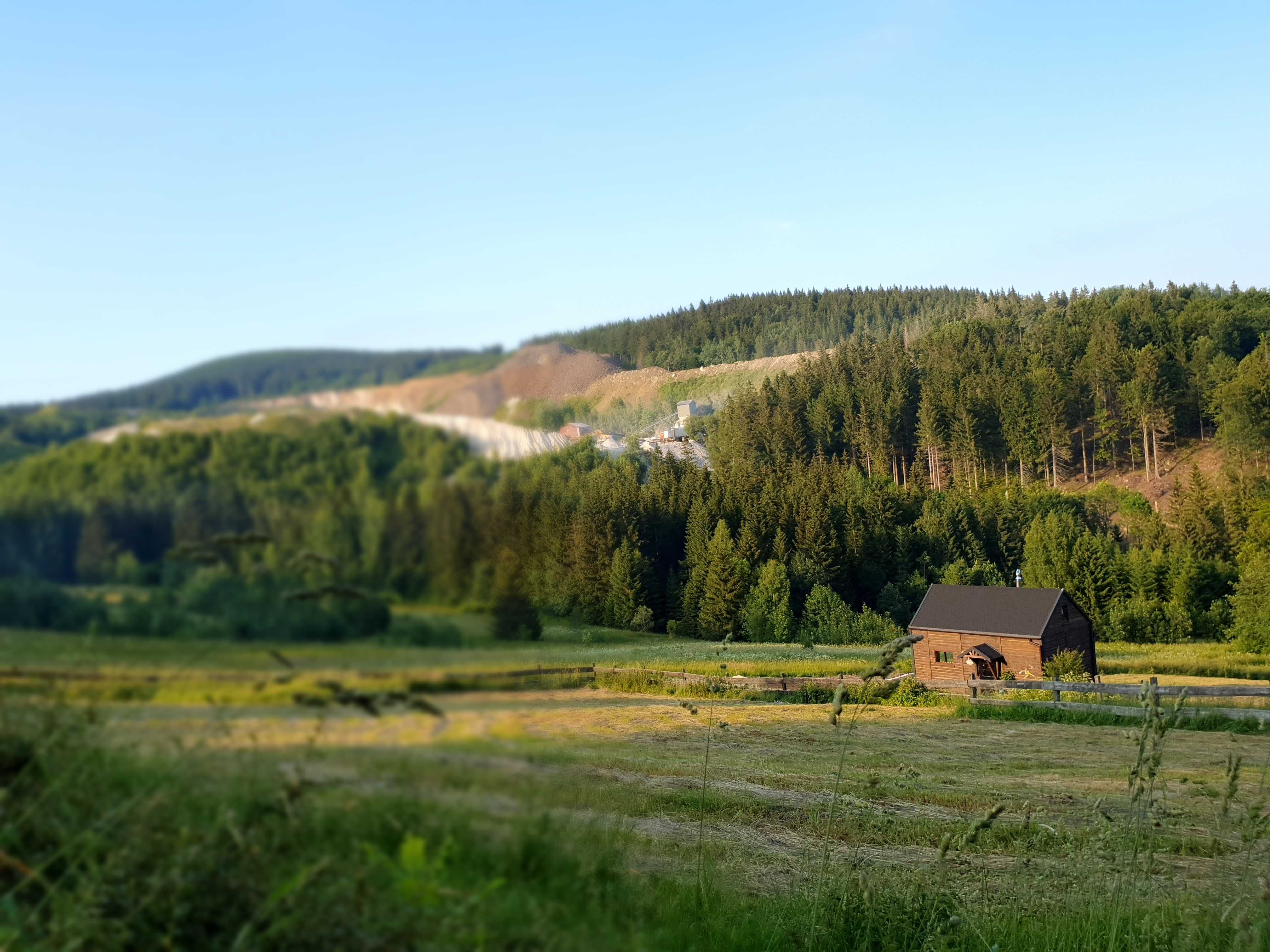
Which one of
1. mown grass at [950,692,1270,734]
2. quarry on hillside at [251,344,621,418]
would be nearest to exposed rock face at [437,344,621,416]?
quarry on hillside at [251,344,621,418]

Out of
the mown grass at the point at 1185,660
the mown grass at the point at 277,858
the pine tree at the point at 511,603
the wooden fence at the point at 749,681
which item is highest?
the pine tree at the point at 511,603

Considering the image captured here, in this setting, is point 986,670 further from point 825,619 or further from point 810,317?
point 810,317

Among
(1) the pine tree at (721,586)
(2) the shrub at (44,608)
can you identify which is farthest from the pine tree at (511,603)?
(1) the pine tree at (721,586)

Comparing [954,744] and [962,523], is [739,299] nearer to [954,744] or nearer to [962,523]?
[962,523]

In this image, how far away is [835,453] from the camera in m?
37.5

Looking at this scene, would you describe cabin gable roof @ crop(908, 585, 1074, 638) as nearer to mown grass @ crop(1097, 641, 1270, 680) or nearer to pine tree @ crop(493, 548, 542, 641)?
mown grass @ crop(1097, 641, 1270, 680)

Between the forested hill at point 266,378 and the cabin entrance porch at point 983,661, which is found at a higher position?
the forested hill at point 266,378

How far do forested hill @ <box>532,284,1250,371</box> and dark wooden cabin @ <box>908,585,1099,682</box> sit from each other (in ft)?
41.0

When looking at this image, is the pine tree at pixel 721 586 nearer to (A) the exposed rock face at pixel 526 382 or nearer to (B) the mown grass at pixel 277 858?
(A) the exposed rock face at pixel 526 382

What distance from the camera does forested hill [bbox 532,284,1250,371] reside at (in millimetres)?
36094

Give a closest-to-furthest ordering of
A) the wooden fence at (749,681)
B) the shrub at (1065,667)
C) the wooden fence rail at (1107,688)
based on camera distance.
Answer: the wooden fence rail at (1107,688)
the wooden fence at (749,681)
the shrub at (1065,667)

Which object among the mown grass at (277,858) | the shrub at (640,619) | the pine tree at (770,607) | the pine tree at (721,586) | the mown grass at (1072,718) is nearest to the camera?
the mown grass at (277,858)

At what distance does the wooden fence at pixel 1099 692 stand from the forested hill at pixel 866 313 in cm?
1313

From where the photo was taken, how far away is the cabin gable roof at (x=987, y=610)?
27344mm
